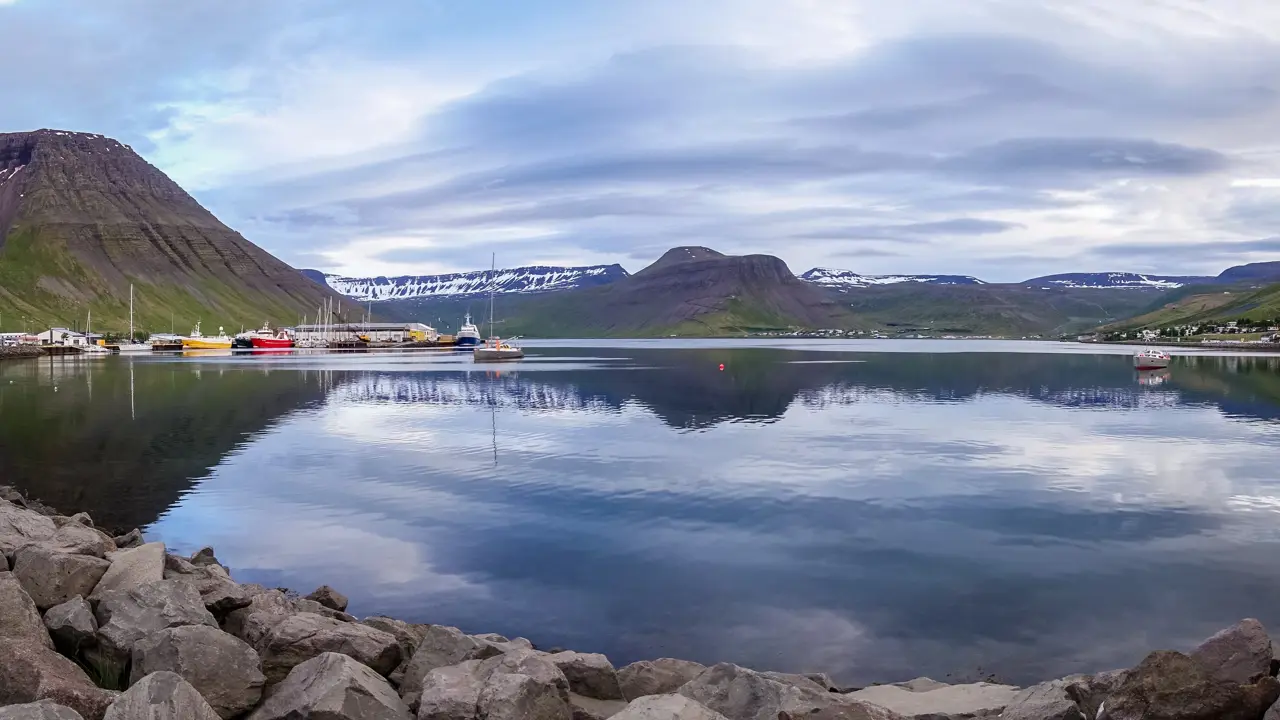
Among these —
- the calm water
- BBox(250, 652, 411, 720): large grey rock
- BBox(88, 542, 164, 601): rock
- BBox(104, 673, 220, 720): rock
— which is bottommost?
the calm water

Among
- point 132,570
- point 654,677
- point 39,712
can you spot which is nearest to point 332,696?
point 39,712

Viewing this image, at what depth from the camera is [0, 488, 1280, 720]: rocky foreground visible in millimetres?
8875

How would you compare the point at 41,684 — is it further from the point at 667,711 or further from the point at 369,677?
the point at 667,711

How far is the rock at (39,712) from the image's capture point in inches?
307

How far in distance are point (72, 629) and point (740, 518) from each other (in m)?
17.9

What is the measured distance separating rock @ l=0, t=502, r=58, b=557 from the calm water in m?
4.03

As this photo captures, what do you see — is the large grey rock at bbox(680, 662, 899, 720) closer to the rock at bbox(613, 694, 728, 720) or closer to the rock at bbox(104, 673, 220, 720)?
the rock at bbox(613, 694, 728, 720)

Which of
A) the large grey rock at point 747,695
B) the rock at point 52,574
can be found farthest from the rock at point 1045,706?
the rock at point 52,574

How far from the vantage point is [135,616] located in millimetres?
11766

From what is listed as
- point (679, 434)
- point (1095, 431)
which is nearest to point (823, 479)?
point (679, 434)

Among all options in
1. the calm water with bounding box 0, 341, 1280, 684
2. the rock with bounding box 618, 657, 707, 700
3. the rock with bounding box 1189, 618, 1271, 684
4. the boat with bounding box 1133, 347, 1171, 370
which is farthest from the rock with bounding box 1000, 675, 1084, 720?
the boat with bounding box 1133, 347, 1171, 370

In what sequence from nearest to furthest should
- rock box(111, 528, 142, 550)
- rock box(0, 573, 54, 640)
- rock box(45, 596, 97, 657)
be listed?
rock box(0, 573, 54, 640), rock box(45, 596, 97, 657), rock box(111, 528, 142, 550)

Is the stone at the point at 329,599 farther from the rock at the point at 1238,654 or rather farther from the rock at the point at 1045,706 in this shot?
the rock at the point at 1238,654

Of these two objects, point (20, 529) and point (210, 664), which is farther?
point (20, 529)
